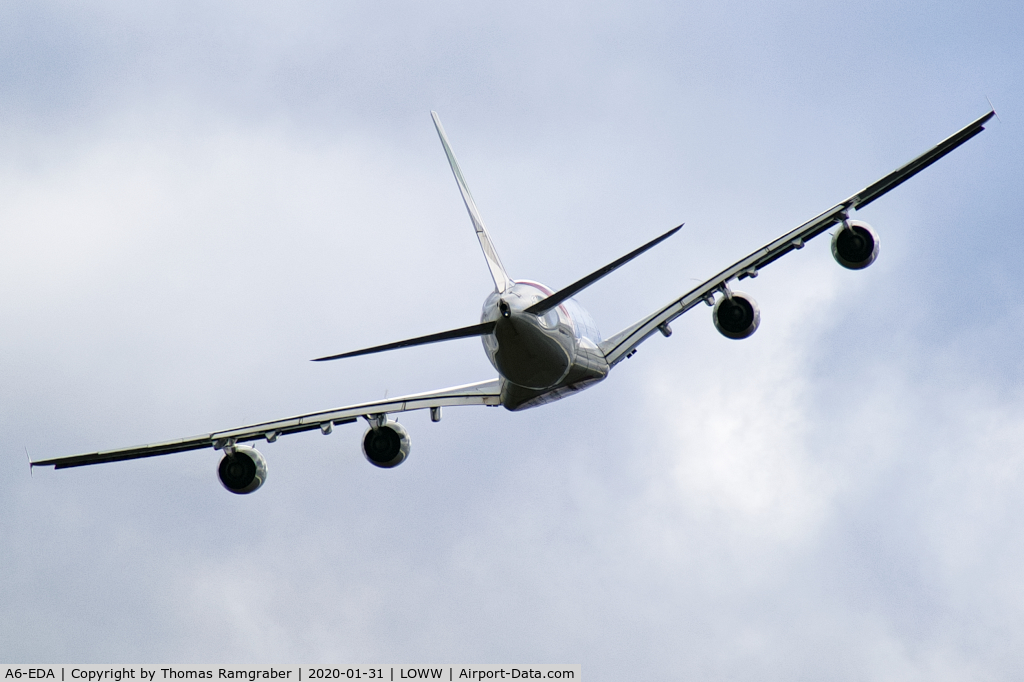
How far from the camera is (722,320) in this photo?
33562 millimetres

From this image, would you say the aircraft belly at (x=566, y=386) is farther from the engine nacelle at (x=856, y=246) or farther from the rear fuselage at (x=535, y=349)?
the engine nacelle at (x=856, y=246)

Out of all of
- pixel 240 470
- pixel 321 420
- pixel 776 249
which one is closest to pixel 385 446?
pixel 321 420

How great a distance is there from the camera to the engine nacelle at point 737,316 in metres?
33.4

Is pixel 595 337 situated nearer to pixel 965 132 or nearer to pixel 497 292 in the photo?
pixel 497 292

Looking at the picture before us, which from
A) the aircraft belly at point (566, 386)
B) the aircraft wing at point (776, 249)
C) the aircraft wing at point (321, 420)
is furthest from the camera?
the aircraft wing at point (321, 420)

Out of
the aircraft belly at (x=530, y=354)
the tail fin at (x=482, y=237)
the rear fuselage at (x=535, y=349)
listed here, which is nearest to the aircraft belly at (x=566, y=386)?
the rear fuselage at (x=535, y=349)

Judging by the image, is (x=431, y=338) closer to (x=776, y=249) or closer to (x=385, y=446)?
(x=385, y=446)

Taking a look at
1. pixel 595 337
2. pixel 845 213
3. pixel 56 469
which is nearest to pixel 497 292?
pixel 595 337

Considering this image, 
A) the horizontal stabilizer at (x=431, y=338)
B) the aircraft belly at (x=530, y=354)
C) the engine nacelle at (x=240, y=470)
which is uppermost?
the engine nacelle at (x=240, y=470)

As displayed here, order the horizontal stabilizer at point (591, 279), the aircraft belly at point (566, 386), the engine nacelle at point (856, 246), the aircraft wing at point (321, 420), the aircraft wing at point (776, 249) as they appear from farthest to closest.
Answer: the aircraft wing at point (321, 420), the aircraft belly at point (566, 386), the engine nacelle at point (856, 246), the aircraft wing at point (776, 249), the horizontal stabilizer at point (591, 279)

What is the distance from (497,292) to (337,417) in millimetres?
8807

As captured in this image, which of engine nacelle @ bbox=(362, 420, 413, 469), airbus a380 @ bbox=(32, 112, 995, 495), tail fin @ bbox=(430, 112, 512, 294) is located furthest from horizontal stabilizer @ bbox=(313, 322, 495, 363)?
engine nacelle @ bbox=(362, 420, 413, 469)

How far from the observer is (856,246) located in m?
32.9

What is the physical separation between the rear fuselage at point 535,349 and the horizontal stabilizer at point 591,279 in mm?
754
